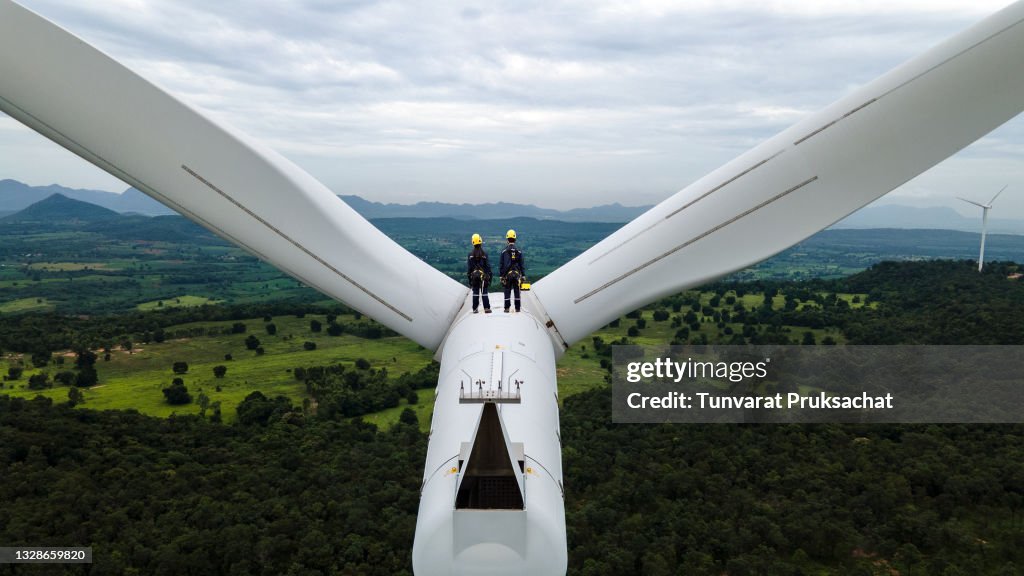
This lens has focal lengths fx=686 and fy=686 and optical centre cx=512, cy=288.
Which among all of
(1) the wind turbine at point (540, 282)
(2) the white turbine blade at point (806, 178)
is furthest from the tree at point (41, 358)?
(2) the white turbine blade at point (806, 178)

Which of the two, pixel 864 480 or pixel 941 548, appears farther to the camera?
pixel 864 480

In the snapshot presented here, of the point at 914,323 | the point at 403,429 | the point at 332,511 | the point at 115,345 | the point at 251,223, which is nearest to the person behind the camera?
the point at 251,223

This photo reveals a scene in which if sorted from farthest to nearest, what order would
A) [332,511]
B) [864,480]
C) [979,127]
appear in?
[864,480] → [332,511] → [979,127]

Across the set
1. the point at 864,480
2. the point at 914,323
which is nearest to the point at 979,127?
the point at 864,480

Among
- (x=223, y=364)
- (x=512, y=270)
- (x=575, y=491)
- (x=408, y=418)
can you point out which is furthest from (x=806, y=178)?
(x=223, y=364)

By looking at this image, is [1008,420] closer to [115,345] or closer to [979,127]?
[979,127]

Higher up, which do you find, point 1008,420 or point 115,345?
point 115,345

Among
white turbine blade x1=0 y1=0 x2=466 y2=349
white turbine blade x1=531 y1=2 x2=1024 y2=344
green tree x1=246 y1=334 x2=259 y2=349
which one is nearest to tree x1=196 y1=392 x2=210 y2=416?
green tree x1=246 y1=334 x2=259 y2=349

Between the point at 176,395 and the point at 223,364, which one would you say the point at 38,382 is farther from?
the point at 223,364
